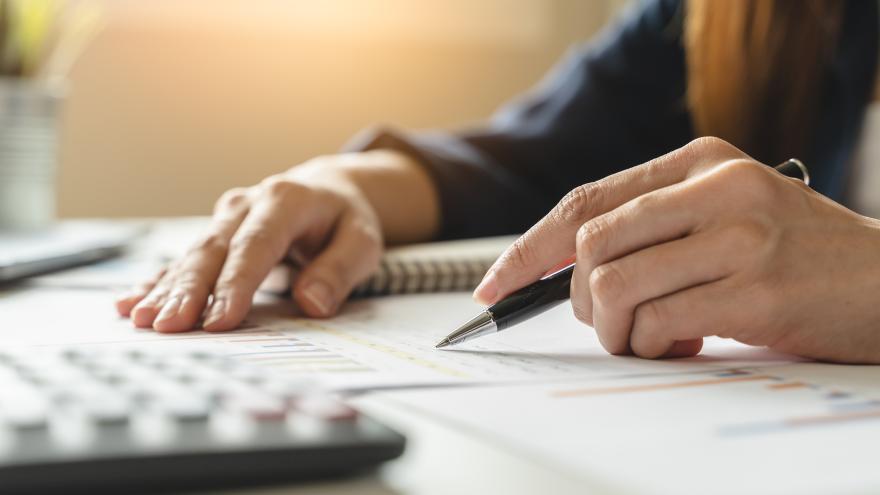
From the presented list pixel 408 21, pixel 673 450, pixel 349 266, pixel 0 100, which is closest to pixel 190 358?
pixel 673 450

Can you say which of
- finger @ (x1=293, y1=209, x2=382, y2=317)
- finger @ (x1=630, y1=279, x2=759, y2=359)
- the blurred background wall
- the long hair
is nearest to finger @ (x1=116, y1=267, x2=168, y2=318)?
finger @ (x1=293, y1=209, x2=382, y2=317)

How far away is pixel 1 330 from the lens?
0.57 meters

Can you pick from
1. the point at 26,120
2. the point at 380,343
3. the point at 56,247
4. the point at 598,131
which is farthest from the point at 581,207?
the point at 26,120

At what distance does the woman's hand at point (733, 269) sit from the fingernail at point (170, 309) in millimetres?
247

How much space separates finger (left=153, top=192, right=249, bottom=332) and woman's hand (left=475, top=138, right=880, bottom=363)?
0.24m

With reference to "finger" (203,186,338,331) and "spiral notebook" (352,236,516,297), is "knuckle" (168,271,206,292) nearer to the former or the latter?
"finger" (203,186,338,331)

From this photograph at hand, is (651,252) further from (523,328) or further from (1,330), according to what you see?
(1,330)

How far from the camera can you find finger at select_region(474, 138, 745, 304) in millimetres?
507

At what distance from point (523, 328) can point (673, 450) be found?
0.30 meters

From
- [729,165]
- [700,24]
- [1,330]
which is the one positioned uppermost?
[700,24]

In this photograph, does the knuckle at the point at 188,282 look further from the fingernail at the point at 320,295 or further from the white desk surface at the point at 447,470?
the white desk surface at the point at 447,470

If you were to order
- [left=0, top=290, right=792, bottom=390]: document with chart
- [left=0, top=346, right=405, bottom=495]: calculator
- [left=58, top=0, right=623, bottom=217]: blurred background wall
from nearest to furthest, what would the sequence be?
1. [left=0, top=346, right=405, bottom=495]: calculator
2. [left=0, top=290, right=792, bottom=390]: document with chart
3. [left=58, top=0, right=623, bottom=217]: blurred background wall

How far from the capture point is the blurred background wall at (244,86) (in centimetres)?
212

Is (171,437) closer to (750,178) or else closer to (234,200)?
(750,178)
